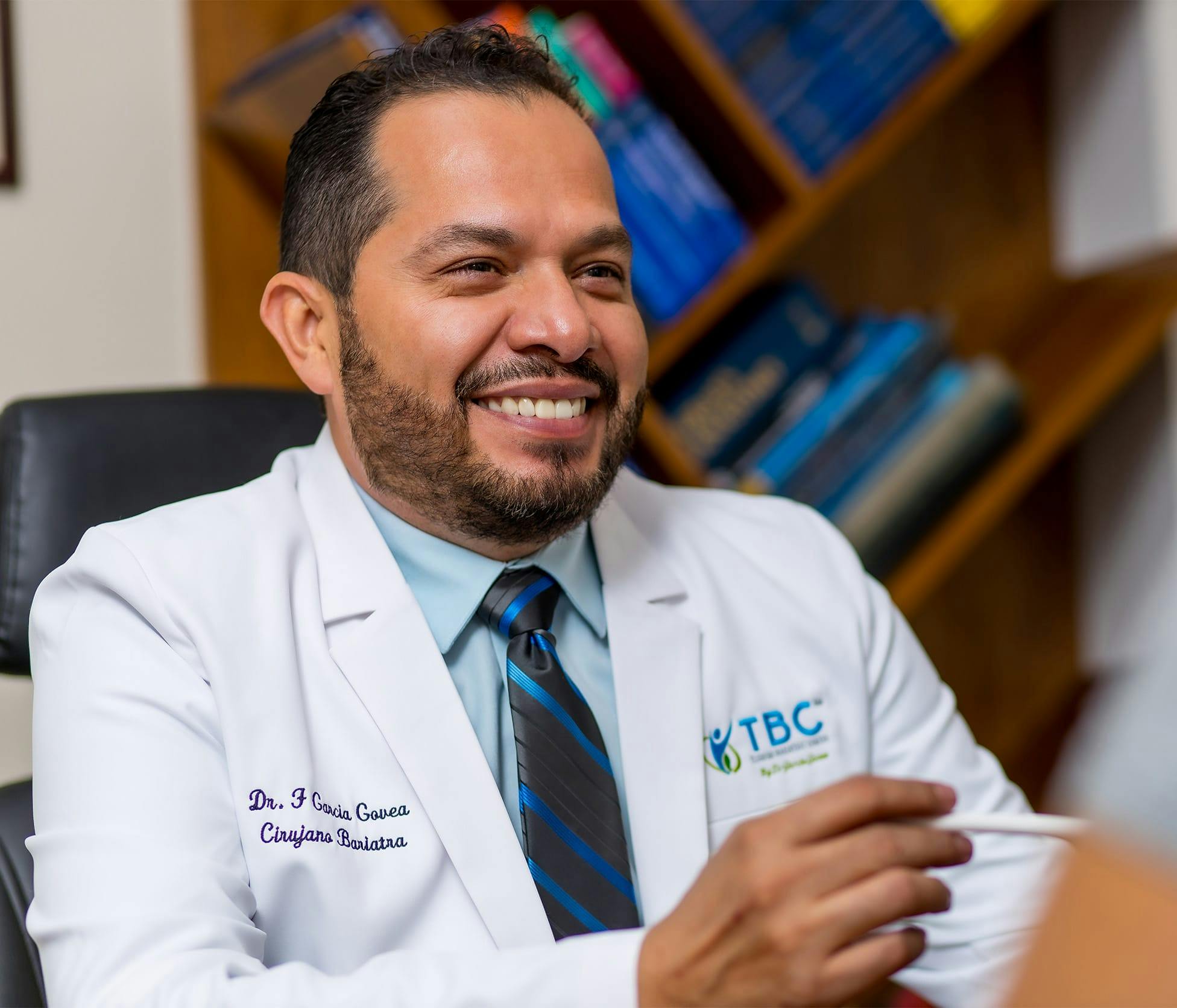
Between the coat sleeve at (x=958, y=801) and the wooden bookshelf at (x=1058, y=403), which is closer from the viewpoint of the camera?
the coat sleeve at (x=958, y=801)

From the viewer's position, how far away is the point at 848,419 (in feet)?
5.62

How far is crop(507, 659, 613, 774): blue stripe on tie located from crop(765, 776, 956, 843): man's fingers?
1.21 feet

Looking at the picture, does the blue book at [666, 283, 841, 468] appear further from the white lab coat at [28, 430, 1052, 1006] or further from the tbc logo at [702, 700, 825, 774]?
the tbc logo at [702, 700, 825, 774]

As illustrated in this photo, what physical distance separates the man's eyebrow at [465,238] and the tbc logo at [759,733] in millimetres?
499

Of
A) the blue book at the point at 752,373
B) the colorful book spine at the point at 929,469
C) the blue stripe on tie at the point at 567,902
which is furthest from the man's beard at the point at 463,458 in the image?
the colorful book spine at the point at 929,469

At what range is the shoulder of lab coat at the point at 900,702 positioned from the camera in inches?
43.3

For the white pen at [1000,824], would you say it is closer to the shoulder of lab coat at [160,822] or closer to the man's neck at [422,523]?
the shoulder of lab coat at [160,822]

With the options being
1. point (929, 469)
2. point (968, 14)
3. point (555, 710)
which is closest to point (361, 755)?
point (555, 710)

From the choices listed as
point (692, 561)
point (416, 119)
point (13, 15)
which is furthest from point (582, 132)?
point (13, 15)

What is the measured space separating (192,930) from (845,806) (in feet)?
1.50

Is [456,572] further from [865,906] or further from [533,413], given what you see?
[865,906]

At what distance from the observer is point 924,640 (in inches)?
83.4

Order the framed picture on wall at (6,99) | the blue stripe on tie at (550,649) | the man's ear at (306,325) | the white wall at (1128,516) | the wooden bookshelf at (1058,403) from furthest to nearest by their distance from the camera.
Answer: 1. the white wall at (1128,516)
2. the wooden bookshelf at (1058,403)
3. the framed picture on wall at (6,99)
4. the man's ear at (306,325)
5. the blue stripe on tie at (550,649)

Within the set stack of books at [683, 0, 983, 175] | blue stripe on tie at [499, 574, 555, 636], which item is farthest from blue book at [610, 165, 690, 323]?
blue stripe on tie at [499, 574, 555, 636]
